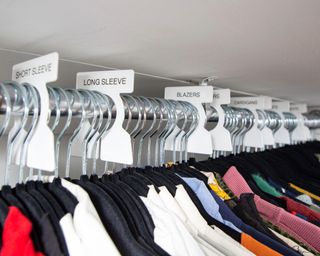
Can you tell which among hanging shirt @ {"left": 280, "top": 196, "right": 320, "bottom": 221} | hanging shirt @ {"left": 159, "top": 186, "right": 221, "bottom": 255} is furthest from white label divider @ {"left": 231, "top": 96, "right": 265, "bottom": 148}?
hanging shirt @ {"left": 159, "top": 186, "right": 221, "bottom": 255}

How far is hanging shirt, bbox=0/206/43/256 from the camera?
0.34m

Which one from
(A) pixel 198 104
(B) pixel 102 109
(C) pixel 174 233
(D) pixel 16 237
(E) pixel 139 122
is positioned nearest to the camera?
(D) pixel 16 237

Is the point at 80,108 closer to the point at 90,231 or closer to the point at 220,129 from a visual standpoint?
the point at 90,231

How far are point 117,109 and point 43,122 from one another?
6.2 inches

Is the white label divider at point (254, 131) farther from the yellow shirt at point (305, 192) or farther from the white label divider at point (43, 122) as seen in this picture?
the white label divider at point (43, 122)

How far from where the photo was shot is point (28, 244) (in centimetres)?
35

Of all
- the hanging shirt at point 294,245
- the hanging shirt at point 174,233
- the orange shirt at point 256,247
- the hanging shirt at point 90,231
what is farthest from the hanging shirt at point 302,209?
the hanging shirt at point 90,231

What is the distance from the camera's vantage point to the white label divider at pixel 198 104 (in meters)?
0.82

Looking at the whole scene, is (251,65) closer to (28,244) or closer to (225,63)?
(225,63)

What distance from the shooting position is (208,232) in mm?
549

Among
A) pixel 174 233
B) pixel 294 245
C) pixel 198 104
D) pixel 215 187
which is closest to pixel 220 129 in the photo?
pixel 198 104

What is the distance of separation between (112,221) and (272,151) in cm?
87

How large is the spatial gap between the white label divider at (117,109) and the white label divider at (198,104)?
11.4 inches

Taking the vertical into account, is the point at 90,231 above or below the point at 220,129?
below
